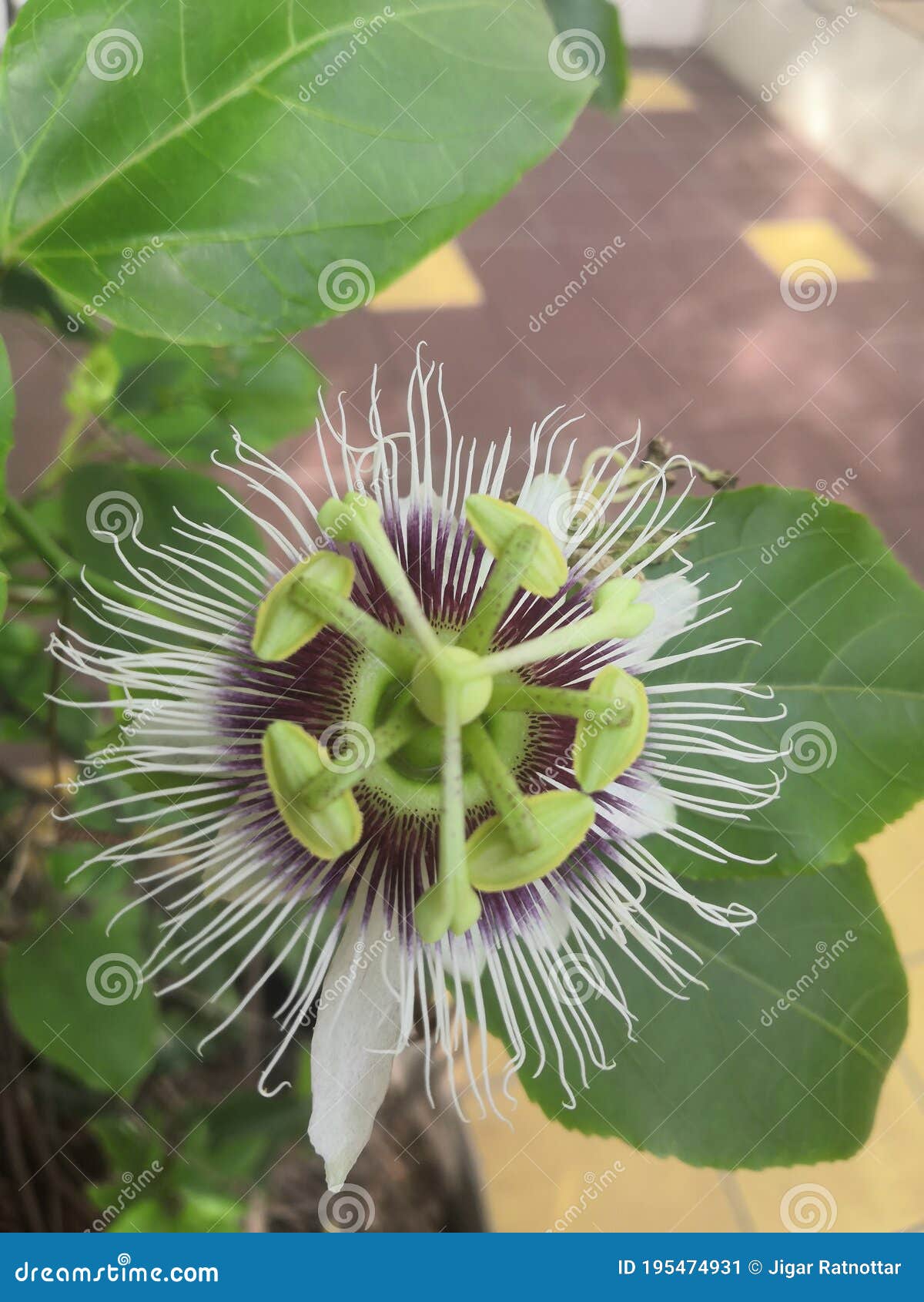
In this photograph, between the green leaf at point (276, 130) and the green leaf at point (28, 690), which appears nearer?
the green leaf at point (276, 130)

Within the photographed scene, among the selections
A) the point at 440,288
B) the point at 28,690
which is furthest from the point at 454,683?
the point at 440,288

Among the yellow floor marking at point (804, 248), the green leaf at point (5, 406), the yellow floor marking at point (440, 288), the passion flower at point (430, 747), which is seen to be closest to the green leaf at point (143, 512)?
the passion flower at point (430, 747)

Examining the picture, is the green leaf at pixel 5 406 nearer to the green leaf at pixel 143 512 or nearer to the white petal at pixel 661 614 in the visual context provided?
the green leaf at pixel 143 512

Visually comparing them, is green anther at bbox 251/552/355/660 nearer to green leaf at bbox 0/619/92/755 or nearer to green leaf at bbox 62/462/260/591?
green leaf at bbox 62/462/260/591

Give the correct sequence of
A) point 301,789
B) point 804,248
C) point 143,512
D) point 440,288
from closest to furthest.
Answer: point 301,789 → point 143,512 → point 440,288 → point 804,248

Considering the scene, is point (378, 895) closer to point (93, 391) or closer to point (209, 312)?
point (209, 312)

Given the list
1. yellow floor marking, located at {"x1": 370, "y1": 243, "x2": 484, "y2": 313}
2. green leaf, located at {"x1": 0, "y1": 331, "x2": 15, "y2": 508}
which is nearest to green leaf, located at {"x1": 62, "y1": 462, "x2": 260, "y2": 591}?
green leaf, located at {"x1": 0, "y1": 331, "x2": 15, "y2": 508}

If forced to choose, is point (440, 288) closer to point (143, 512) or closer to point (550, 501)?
point (143, 512)
